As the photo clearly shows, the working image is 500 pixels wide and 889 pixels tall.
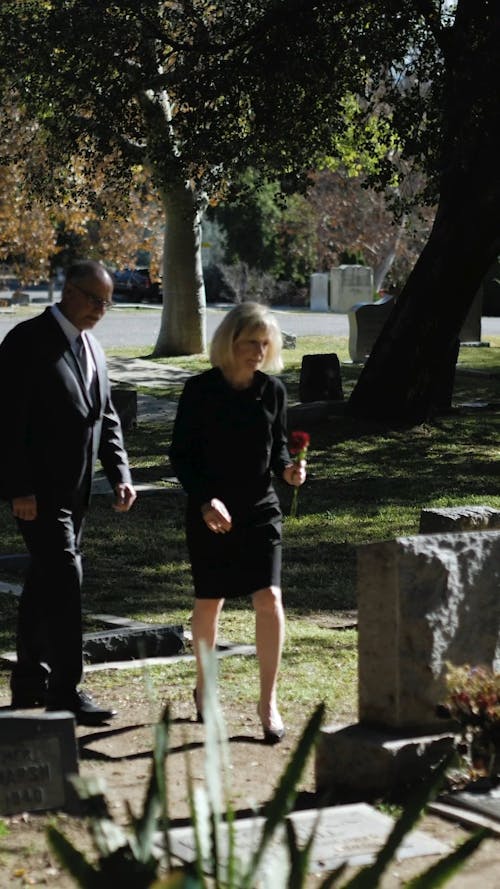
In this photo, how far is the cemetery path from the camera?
485 centimetres

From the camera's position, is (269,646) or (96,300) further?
(96,300)

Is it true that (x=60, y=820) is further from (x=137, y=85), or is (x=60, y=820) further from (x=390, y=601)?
(x=137, y=85)

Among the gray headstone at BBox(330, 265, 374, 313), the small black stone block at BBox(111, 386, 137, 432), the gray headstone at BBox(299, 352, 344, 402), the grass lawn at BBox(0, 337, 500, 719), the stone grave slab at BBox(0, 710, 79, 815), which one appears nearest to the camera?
the stone grave slab at BBox(0, 710, 79, 815)

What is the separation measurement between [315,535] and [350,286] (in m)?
36.5

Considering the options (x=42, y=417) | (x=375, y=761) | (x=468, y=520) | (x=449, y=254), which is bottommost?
(x=375, y=761)

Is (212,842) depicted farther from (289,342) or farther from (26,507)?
(289,342)

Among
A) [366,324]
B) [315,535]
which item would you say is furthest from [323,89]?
[366,324]

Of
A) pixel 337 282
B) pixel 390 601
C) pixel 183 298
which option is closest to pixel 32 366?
pixel 390 601

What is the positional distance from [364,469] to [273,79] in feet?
16.5

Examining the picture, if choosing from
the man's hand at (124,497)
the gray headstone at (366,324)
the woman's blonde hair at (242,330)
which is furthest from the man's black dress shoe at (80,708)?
the gray headstone at (366,324)

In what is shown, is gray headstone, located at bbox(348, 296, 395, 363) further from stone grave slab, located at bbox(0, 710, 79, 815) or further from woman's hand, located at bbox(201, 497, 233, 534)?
stone grave slab, located at bbox(0, 710, 79, 815)

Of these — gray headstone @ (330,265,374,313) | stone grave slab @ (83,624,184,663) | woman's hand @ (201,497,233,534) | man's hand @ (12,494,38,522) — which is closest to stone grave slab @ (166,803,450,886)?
woman's hand @ (201,497,233,534)

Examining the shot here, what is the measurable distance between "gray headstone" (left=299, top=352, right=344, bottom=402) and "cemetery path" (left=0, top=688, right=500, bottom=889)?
1209cm

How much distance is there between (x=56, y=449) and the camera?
663 cm
